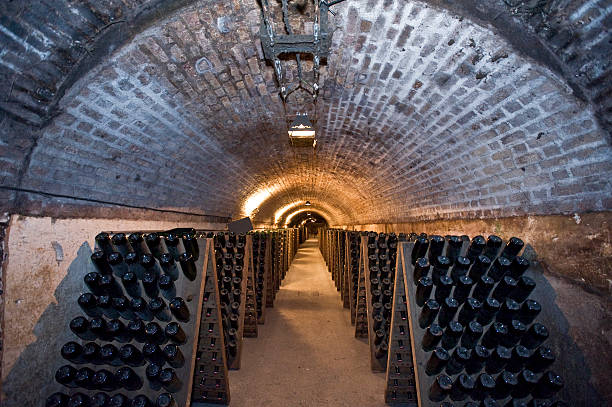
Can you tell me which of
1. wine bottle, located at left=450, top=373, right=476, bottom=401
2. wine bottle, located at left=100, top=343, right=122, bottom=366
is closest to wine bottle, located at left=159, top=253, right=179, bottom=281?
wine bottle, located at left=100, top=343, right=122, bottom=366

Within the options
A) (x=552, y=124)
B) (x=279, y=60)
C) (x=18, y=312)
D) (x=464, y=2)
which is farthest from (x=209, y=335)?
(x=552, y=124)

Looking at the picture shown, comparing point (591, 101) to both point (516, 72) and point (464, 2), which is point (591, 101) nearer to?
point (516, 72)

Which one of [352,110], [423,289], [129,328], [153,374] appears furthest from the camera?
[352,110]

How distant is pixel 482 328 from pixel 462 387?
363 millimetres

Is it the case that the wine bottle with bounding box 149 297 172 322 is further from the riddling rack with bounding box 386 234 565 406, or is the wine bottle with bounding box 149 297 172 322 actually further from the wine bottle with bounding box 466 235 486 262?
the wine bottle with bounding box 466 235 486 262

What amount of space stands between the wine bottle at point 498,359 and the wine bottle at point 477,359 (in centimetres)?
3

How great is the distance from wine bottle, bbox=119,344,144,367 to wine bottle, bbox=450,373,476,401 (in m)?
1.89

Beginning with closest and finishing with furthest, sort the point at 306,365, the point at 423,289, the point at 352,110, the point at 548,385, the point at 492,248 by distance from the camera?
the point at 548,385 < the point at 423,289 < the point at 492,248 < the point at 306,365 < the point at 352,110

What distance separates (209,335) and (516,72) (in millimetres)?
3241

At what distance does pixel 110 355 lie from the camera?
5.58 ft

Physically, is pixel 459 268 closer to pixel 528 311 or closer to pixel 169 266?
pixel 528 311

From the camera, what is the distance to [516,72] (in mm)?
2211

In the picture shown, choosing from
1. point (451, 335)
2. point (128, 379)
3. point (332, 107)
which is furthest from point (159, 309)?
point (332, 107)

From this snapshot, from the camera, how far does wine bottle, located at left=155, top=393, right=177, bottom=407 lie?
62.8 inches
